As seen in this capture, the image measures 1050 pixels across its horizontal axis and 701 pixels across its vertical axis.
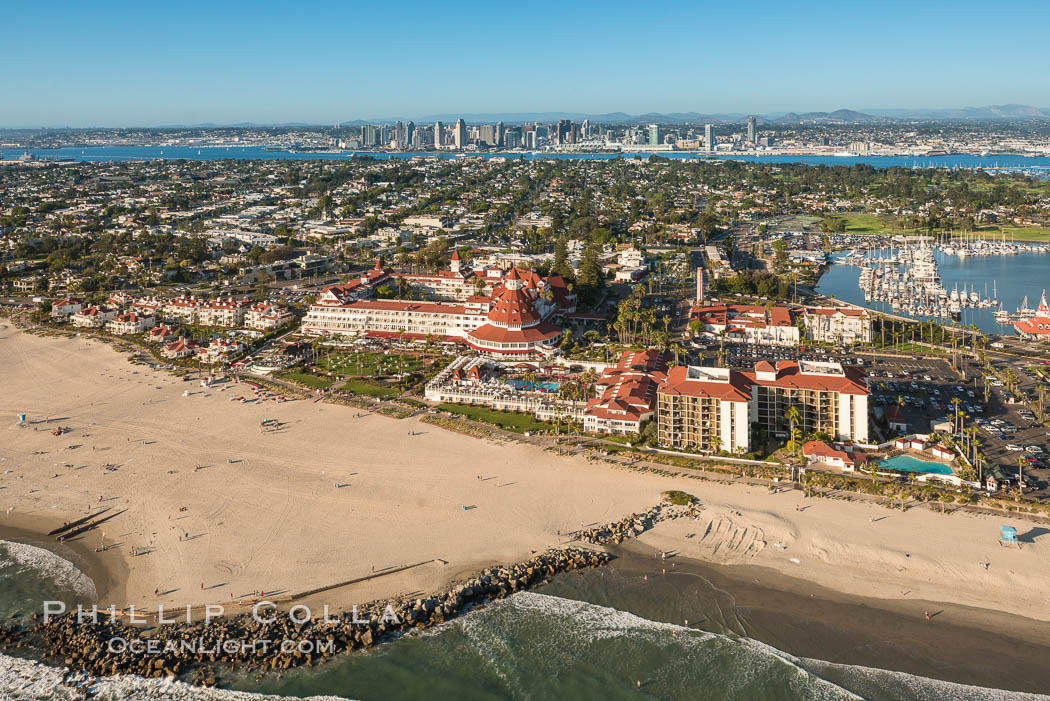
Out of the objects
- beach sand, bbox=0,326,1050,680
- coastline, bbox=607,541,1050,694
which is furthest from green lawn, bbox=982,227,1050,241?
coastline, bbox=607,541,1050,694

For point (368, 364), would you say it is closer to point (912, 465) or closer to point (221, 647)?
point (221, 647)

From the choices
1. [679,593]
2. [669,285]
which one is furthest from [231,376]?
[669,285]

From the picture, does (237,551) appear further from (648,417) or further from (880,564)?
(880,564)

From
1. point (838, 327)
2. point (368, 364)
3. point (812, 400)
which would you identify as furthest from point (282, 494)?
point (838, 327)


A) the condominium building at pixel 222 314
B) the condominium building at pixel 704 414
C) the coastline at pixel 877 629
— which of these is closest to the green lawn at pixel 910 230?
the condominium building at pixel 704 414

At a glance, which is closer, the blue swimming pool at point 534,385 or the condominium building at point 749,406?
the condominium building at point 749,406

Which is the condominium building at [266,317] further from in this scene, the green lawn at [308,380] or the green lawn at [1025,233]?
the green lawn at [1025,233]

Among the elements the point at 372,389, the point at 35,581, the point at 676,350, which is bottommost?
the point at 35,581
